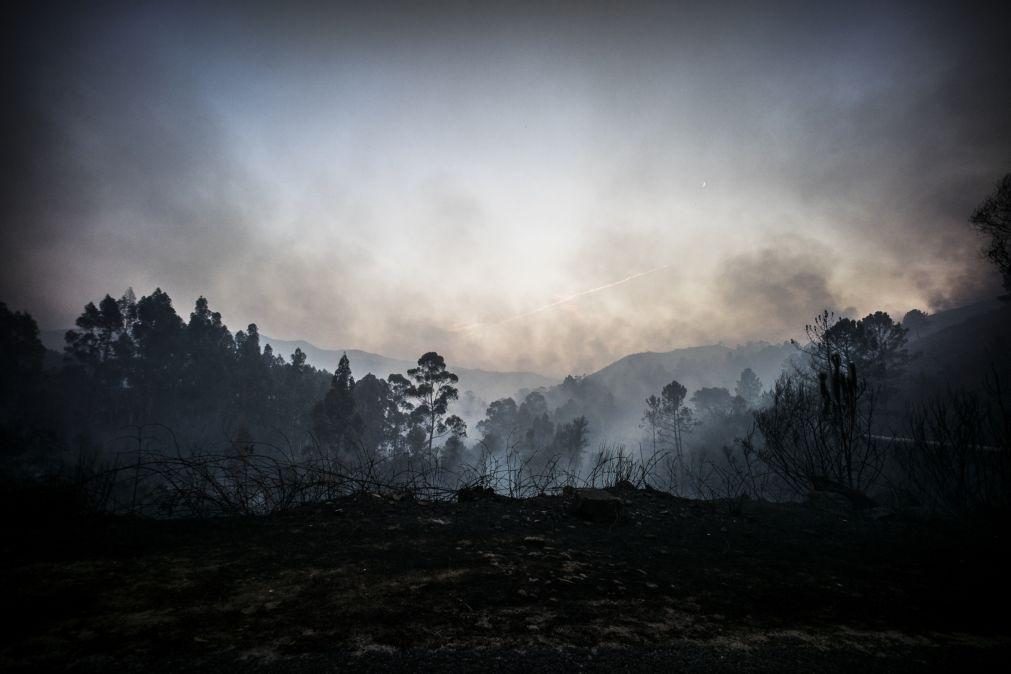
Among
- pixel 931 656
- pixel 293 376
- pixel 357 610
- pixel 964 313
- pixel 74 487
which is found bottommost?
pixel 931 656

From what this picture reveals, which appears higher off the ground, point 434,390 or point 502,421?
point 434,390

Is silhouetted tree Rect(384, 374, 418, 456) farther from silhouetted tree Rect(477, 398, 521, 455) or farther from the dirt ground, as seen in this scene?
the dirt ground

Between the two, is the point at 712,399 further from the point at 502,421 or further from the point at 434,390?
the point at 434,390

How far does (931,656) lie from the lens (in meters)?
2.06

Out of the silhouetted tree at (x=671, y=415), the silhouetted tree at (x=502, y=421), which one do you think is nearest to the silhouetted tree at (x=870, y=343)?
the silhouetted tree at (x=671, y=415)

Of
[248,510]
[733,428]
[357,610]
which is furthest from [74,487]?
[733,428]

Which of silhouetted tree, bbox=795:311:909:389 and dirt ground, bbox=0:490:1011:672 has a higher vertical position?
silhouetted tree, bbox=795:311:909:389

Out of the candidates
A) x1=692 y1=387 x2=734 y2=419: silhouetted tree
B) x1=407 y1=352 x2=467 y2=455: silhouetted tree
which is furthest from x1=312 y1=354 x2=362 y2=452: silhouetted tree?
x1=692 y1=387 x2=734 y2=419: silhouetted tree

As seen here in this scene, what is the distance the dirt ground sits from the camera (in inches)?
69.7

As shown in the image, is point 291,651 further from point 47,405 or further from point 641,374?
point 641,374

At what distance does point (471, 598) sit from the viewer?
2393mm

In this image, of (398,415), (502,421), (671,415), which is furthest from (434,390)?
(671,415)

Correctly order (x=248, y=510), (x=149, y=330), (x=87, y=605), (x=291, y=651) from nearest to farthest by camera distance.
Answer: (x=291, y=651), (x=87, y=605), (x=248, y=510), (x=149, y=330)

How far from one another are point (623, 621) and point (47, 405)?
63.2 meters
